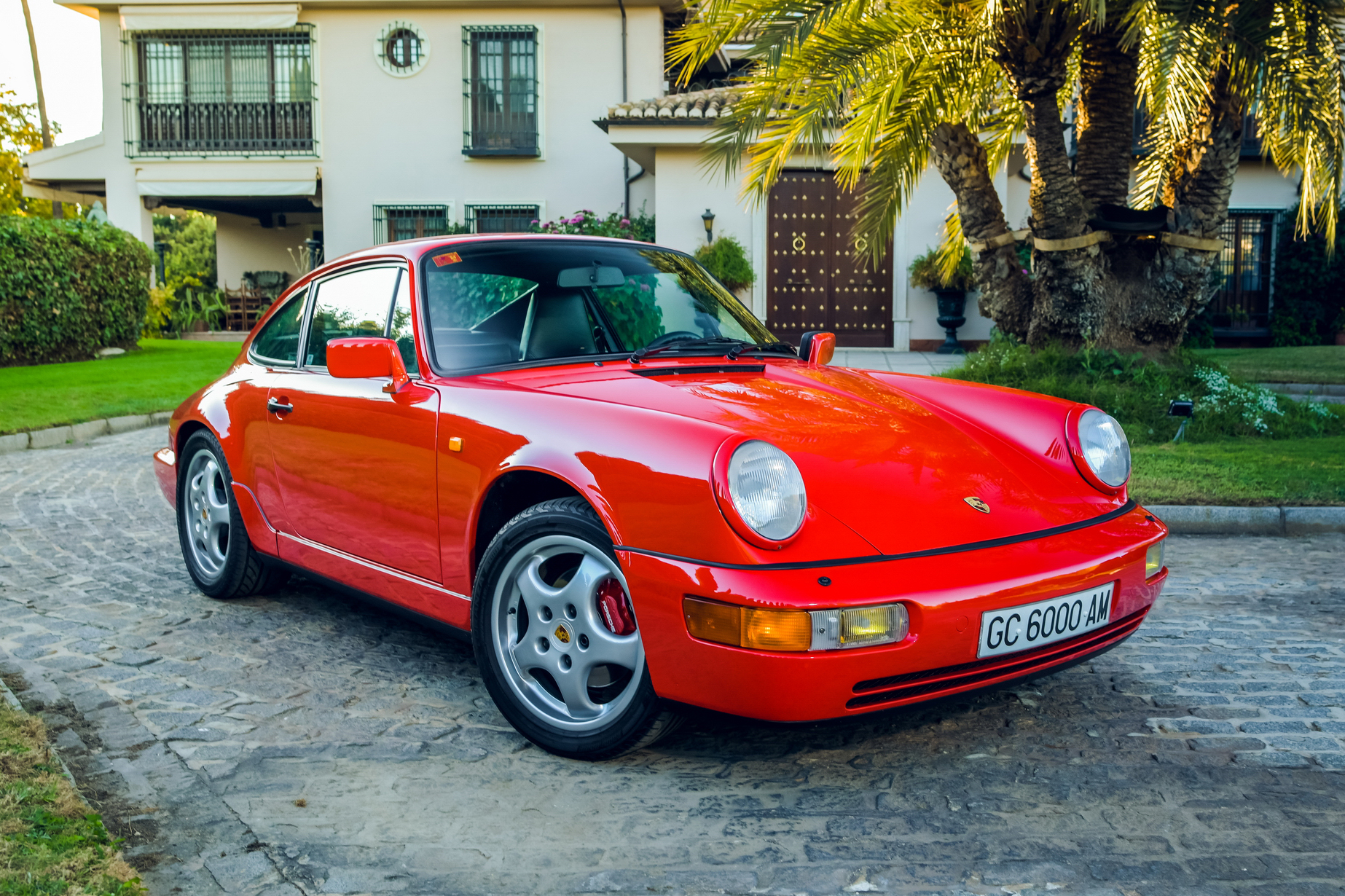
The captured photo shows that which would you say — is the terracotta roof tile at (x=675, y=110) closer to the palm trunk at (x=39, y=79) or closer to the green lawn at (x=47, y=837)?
the green lawn at (x=47, y=837)

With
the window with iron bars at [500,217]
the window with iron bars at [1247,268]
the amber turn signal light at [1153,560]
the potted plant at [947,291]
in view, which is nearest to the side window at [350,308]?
the amber turn signal light at [1153,560]

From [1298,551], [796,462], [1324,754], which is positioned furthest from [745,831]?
[1298,551]


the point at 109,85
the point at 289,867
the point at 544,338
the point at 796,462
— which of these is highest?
the point at 109,85

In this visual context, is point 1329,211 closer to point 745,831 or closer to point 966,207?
point 966,207

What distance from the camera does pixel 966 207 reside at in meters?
9.84

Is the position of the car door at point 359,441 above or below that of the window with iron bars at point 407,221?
below

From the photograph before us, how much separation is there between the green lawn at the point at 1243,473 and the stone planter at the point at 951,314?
7.76 meters

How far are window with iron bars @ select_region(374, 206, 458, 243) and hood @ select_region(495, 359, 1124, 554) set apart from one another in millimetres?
18230

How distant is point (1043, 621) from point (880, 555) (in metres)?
0.51

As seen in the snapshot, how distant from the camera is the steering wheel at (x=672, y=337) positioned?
3656 mm

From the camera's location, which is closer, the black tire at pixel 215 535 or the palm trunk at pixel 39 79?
the black tire at pixel 215 535

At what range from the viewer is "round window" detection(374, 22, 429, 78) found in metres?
20.8

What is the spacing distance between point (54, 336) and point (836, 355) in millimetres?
10677

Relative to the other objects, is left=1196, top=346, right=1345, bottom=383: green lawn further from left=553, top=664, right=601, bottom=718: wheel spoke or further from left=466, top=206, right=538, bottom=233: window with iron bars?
left=466, top=206, right=538, bottom=233: window with iron bars
